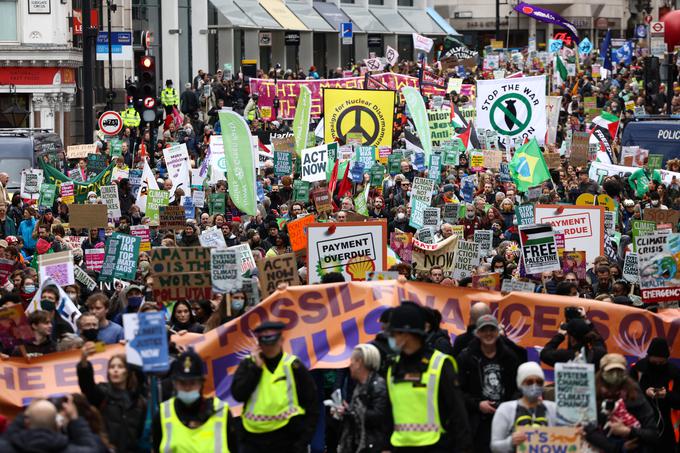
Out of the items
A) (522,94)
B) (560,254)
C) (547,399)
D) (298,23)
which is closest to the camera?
(547,399)

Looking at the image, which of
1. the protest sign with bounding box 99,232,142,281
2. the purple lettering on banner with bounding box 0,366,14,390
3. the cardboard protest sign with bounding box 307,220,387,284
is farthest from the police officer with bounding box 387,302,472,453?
the protest sign with bounding box 99,232,142,281

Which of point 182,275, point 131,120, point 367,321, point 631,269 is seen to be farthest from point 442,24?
point 367,321

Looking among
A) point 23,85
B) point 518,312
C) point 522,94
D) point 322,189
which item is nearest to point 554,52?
point 23,85

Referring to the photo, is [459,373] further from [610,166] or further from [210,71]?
[210,71]

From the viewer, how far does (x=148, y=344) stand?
895cm

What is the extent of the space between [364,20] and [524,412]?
195 ft

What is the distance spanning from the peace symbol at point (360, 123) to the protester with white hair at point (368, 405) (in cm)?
1707

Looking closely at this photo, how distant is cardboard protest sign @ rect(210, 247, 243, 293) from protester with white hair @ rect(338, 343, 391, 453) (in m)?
2.83

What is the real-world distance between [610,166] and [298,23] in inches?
1477

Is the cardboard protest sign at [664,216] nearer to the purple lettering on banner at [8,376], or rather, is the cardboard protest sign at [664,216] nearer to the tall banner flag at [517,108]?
the purple lettering on banner at [8,376]

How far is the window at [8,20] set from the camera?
4200cm

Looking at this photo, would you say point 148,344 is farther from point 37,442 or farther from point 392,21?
point 392,21

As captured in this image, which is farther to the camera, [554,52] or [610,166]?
[554,52]

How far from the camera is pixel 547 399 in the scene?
9492mm
